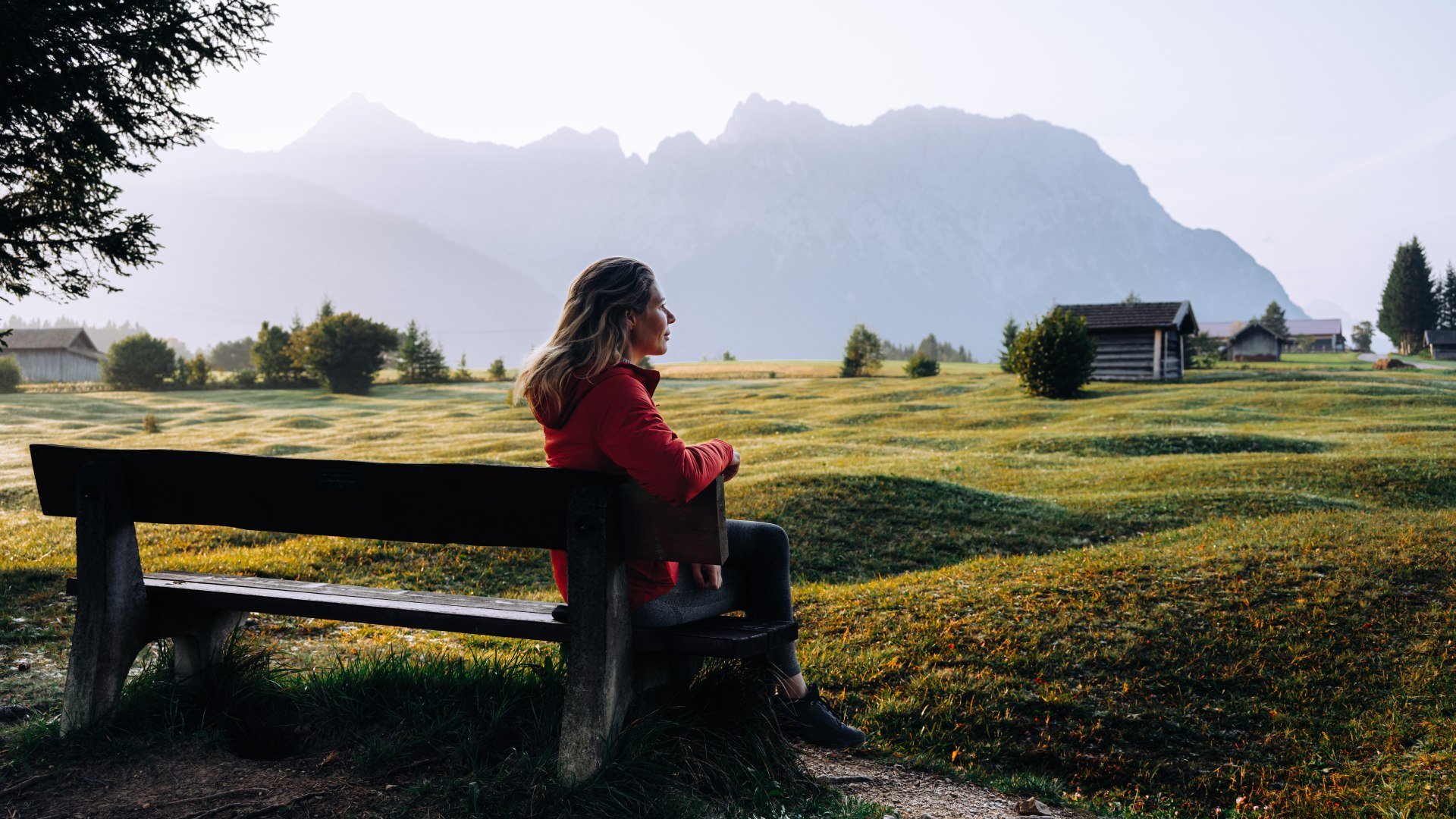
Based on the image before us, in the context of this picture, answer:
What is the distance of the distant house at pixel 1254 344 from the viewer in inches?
3250

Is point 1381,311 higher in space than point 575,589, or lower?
higher

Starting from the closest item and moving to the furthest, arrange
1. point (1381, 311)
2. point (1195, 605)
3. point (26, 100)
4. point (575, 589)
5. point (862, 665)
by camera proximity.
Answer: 1. point (575, 589)
2. point (862, 665)
3. point (1195, 605)
4. point (26, 100)
5. point (1381, 311)

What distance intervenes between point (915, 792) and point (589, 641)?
75.9 inches

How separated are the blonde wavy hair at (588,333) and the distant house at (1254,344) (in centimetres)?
9119

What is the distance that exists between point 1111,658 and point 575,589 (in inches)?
170

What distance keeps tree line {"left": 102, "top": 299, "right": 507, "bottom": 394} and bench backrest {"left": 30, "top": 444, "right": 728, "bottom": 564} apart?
47.7 m

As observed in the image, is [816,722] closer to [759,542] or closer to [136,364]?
[759,542]

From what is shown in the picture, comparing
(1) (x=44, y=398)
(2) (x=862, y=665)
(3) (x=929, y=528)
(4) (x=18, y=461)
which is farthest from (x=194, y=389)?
(2) (x=862, y=665)

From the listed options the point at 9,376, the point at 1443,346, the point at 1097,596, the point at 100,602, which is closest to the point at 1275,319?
the point at 1443,346

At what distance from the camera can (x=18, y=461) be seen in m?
22.8

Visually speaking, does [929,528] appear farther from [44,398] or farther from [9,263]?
[44,398]

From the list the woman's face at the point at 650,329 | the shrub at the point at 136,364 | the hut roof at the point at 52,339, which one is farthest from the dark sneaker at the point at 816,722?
the hut roof at the point at 52,339

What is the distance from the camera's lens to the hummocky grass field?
197 inches

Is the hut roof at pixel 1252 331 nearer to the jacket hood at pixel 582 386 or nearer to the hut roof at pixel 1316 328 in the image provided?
the hut roof at pixel 1316 328
